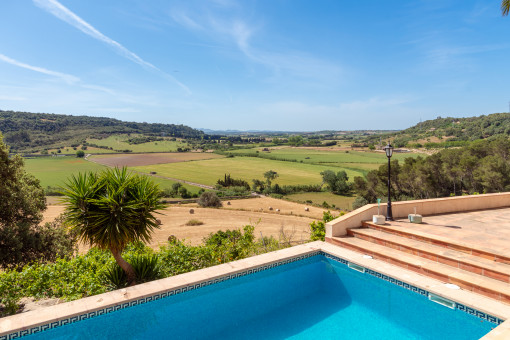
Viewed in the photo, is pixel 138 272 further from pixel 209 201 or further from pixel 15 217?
pixel 209 201

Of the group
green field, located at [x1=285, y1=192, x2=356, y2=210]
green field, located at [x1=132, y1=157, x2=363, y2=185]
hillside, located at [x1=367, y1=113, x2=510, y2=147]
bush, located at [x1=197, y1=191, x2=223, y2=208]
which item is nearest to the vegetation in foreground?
bush, located at [x1=197, y1=191, x2=223, y2=208]

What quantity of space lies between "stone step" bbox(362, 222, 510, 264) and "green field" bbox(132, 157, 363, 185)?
4971cm

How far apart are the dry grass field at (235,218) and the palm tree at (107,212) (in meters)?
15.5

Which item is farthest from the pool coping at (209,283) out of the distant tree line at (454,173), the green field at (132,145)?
the green field at (132,145)

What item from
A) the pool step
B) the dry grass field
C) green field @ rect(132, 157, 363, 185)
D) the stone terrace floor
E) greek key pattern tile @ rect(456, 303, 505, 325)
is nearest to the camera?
greek key pattern tile @ rect(456, 303, 505, 325)

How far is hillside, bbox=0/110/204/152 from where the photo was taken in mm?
87625

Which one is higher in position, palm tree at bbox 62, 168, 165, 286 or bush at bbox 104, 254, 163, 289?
palm tree at bbox 62, 168, 165, 286

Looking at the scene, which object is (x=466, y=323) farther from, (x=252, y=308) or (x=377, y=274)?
(x=252, y=308)

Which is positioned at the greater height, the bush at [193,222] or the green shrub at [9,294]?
the green shrub at [9,294]

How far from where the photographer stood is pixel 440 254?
6051 mm

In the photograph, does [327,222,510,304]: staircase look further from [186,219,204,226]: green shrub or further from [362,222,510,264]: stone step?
[186,219,204,226]: green shrub

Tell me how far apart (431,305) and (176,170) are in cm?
6689

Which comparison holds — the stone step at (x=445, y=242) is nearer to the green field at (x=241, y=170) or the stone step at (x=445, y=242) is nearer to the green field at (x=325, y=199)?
the green field at (x=325, y=199)

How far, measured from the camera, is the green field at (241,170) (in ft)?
198
